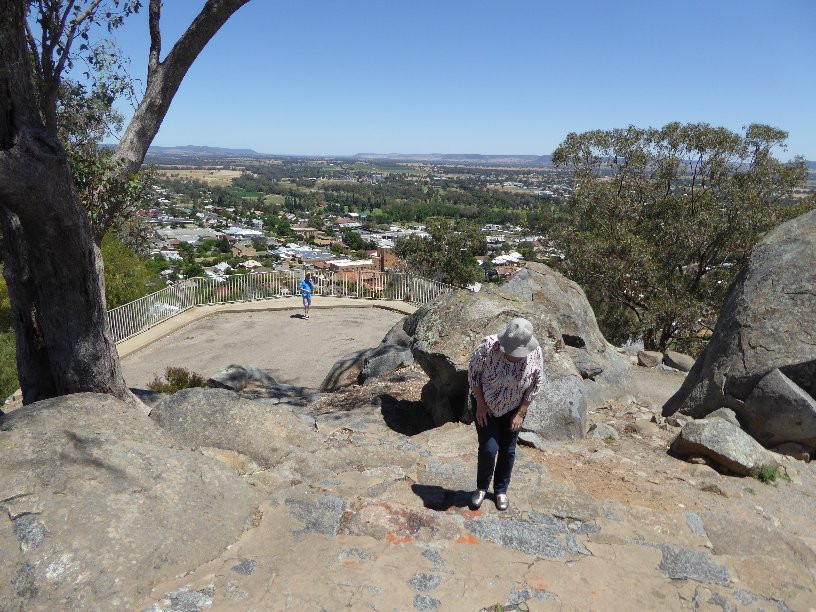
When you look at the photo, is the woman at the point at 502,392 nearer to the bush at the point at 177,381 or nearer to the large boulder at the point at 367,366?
the large boulder at the point at 367,366

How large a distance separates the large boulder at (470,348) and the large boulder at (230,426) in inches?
77.6

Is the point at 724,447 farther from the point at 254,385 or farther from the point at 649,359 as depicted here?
the point at 254,385

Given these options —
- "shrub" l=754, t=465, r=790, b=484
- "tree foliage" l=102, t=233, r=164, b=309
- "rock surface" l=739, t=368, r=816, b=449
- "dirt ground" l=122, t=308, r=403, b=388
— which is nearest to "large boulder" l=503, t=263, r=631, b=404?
"rock surface" l=739, t=368, r=816, b=449

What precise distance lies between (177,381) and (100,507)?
816cm

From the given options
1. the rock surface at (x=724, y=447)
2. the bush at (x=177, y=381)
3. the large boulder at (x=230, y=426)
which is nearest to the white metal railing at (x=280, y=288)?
the bush at (x=177, y=381)

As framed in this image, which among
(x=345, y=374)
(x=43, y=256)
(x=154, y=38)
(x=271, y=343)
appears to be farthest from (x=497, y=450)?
(x=271, y=343)

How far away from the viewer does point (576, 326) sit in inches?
387

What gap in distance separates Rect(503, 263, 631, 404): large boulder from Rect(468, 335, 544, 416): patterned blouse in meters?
4.08

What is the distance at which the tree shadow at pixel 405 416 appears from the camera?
7.54 m

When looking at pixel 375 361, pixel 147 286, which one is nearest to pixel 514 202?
pixel 147 286

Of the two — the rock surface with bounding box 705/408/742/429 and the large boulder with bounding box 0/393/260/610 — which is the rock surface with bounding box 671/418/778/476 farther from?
the large boulder with bounding box 0/393/260/610

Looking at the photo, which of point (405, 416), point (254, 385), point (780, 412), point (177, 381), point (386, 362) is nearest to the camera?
point (780, 412)

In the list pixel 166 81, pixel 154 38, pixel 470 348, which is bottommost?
pixel 470 348

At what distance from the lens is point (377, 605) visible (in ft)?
11.0
